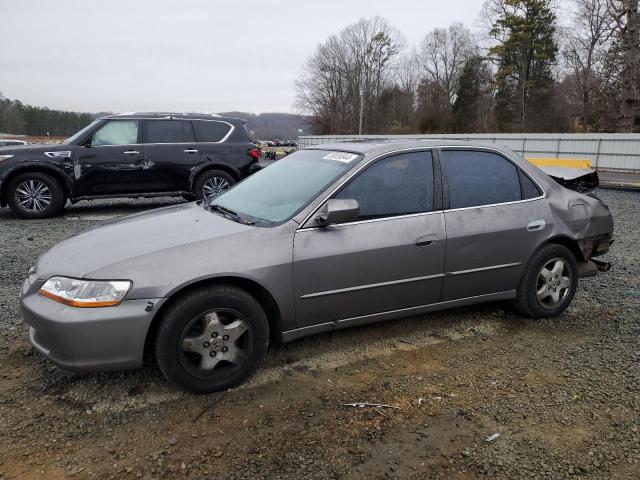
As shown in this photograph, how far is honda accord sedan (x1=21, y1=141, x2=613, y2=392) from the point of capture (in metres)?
2.71

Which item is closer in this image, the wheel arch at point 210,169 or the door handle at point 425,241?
the door handle at point 425,241

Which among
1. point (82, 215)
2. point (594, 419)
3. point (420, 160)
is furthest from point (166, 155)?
point (594, 419)

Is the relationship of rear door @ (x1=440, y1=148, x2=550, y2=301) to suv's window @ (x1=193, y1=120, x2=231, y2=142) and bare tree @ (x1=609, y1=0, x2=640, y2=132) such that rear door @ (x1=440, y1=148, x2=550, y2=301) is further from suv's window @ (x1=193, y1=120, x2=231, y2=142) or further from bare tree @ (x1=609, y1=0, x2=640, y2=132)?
bare tree @ (x1=609, y1=0, x2=640, y2=132)

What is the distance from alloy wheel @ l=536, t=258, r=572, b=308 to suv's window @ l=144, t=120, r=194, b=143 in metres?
7.09

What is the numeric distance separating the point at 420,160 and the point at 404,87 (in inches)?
2547

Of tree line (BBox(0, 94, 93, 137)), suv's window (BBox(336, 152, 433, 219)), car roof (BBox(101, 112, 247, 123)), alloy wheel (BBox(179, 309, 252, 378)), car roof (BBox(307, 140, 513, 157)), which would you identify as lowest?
alloy wheel (BBox(179, 309, 252, 378))

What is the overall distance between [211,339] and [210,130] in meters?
7.15

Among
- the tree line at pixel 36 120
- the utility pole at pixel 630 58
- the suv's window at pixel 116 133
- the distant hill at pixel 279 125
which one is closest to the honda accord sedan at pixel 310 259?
the suv's window at pixel 116 133

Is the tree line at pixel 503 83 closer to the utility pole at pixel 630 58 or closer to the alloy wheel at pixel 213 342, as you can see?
the utility pole at pixel 630 58

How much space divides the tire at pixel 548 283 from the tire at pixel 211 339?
2289 mm

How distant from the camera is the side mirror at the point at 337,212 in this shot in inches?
121

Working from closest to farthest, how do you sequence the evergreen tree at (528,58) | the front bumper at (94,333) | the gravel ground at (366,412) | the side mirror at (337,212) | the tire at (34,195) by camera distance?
the gravel ground at (366,412)
the front bumper at (94,333)
the side mirror at (337,212)
the tire at (34,195)
the evergreen tree at (528,58)

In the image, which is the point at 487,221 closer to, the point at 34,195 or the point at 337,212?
the point at 337,212

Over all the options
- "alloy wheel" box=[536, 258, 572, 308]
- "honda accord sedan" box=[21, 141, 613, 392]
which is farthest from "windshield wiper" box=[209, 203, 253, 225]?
"alloy wheel" box=[536, 258, 572, 308]
